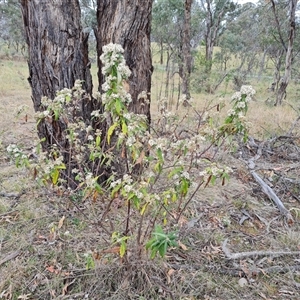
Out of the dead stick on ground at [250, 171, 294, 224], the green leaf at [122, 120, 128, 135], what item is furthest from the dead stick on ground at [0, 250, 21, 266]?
the dead stick on ground at [250, 171, 294, 224]

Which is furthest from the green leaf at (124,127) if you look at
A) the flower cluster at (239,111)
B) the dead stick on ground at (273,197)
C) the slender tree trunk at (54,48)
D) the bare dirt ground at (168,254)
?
the dead stick on ground at (273,197)

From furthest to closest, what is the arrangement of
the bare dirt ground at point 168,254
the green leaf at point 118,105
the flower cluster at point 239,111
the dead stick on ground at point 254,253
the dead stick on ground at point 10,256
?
the dead stick on ground at point 254,253
the dead stick on ground at point 10,256
the bare dirt ground at point 168,254
the flower cluster at point 239,111
the green leaf at point 118,105

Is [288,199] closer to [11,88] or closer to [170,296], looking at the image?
[170,296]

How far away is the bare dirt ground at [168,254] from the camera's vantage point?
166 centimetres

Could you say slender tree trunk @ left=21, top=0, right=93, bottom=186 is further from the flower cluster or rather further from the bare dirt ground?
the flower cluster

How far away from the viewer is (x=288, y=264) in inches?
74.9

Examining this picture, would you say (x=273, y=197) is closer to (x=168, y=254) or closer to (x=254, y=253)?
(x=254, y=253)

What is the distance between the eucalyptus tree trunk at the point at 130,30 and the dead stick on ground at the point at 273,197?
4.58ft

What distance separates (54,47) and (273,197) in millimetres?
2150

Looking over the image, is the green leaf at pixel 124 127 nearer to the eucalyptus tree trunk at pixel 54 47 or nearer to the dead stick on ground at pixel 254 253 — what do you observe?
the eucalyptus tree trunk at pixel 54 47

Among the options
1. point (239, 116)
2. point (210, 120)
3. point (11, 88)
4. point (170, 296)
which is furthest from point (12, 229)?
point (11, 88)

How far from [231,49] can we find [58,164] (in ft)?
57.2

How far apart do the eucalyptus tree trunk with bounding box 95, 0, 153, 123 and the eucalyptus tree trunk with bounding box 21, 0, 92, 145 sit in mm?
192

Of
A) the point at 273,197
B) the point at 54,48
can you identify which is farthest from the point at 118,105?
the point at 273,197
